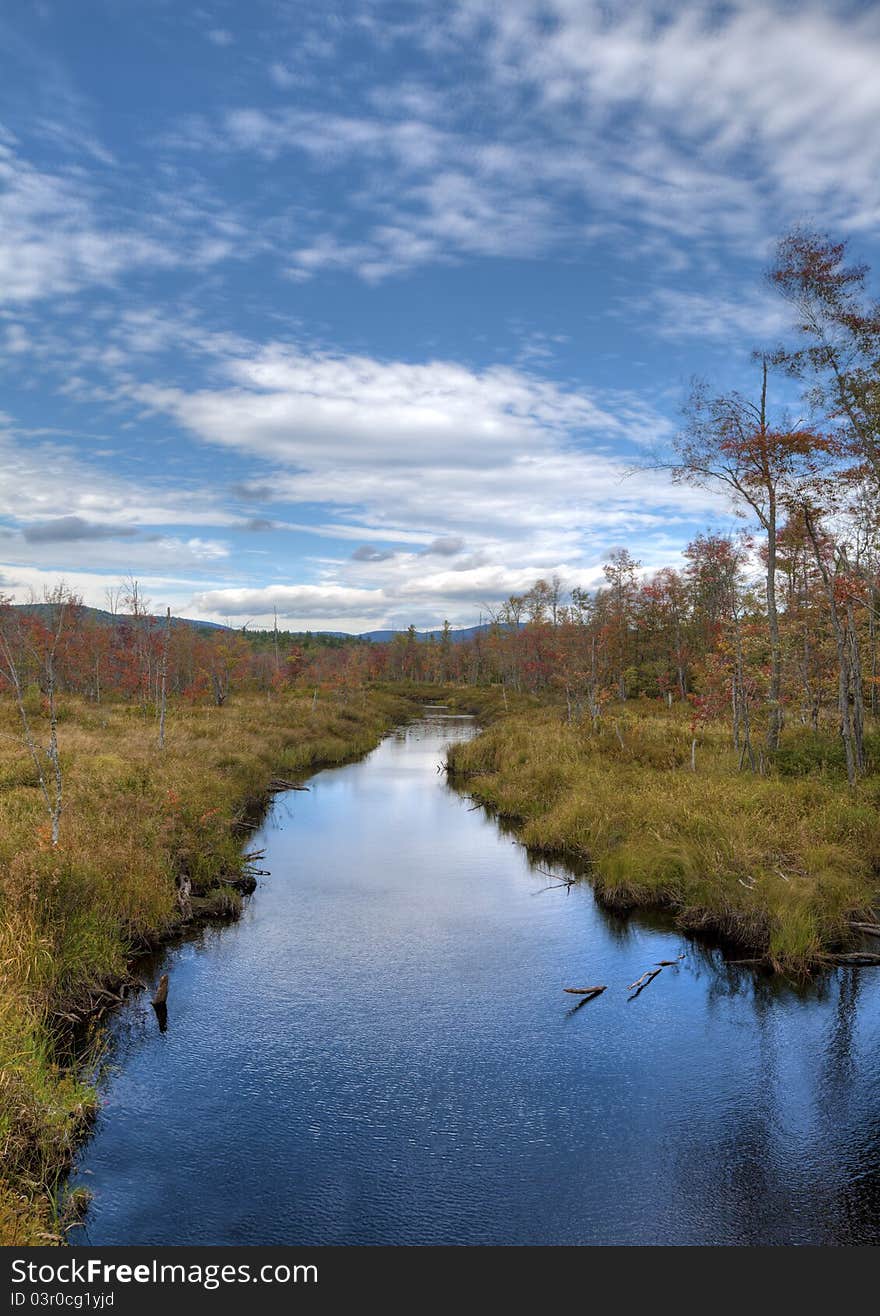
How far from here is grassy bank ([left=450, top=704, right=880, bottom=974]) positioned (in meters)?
15.2

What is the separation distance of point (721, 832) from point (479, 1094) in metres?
10.2

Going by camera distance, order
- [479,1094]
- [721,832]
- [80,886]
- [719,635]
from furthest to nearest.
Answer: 1. [719,635]
2. [721,832]
3. [80,886]
4. [479,1094]

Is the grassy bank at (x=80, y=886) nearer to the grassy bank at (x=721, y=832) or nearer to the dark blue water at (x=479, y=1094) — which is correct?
the dark blue water at (x=479, y=1094)

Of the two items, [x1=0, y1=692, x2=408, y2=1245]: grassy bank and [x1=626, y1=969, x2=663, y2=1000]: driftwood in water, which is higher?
[x1=0, y1=692, x2=408, y2=1245]: grassy bank

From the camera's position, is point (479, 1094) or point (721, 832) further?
point (721, 832)

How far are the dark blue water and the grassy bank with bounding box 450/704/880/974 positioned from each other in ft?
3.49

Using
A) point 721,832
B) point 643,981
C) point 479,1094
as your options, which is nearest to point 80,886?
point 479,1094

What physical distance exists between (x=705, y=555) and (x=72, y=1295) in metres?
56.1

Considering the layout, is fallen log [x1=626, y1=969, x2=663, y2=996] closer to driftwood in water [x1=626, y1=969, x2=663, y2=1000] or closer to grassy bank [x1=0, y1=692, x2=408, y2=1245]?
driftwood in water [x1=626, y1=969, x2=663, y2=1000]

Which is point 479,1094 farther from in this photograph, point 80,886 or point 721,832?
point 721,832

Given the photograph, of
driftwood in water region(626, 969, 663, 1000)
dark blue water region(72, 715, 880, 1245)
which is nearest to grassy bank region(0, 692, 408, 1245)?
dark blue water region(72, 715, 880, 1245)

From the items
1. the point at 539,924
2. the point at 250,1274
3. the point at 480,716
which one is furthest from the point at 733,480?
the point at 480,716

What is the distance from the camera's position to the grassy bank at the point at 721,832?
1525cm

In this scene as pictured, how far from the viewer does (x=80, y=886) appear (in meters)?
13.6
